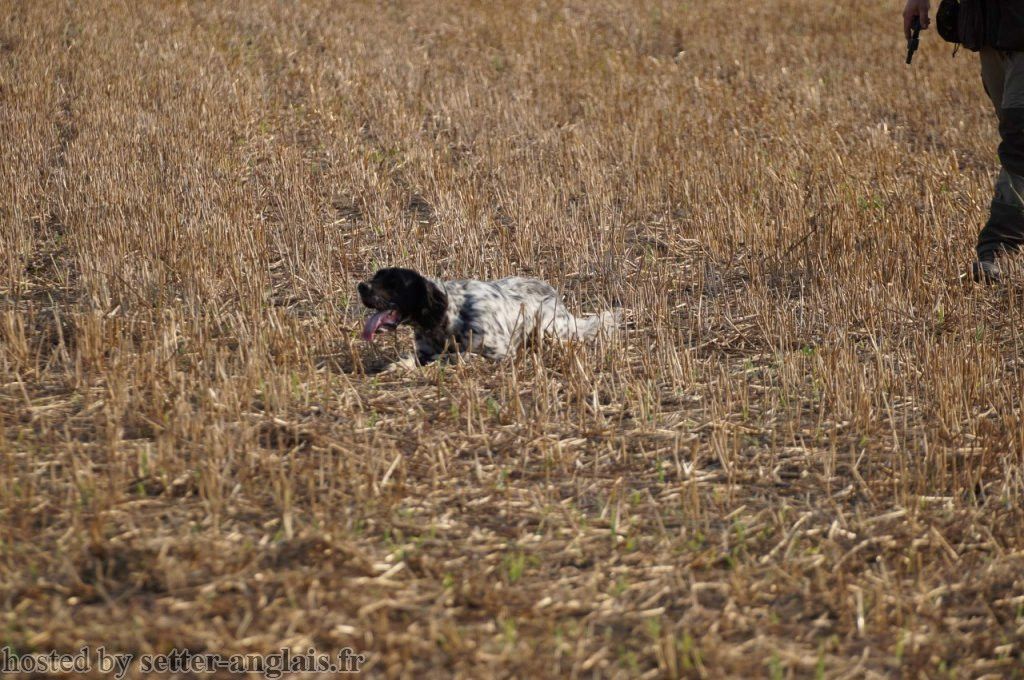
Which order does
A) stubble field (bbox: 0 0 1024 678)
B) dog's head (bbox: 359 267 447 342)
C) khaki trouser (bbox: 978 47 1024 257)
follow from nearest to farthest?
stubble field (bbox: 0 0 1024 678)
dog's head (bbox: 359 267 447 342)
khaki trouser (bbox: 978 47 1024 257)

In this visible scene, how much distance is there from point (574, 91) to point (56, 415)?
7578mm

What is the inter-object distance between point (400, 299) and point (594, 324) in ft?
3.67

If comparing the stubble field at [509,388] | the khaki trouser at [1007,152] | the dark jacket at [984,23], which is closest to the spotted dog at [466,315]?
the stubble field at [509,388]

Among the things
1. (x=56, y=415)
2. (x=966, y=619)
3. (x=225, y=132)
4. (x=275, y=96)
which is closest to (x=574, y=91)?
(x=275, y=96)

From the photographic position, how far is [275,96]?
34.5 feet

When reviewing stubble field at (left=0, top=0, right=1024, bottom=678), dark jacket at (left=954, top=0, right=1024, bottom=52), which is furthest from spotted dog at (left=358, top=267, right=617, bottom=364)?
dark jacket at (left=954, top=0, right=1024, bottom=52)

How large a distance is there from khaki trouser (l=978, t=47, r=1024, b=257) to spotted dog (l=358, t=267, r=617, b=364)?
8.16 ft

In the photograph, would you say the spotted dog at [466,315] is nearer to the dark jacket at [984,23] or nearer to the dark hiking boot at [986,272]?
the dark hiking boot at [986,272]

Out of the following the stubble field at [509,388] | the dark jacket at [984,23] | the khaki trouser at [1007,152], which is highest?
the dark jacket at [984,23]

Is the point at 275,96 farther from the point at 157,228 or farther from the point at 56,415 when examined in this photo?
the point at 56,415

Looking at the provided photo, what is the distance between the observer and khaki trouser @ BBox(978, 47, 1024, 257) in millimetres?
6324

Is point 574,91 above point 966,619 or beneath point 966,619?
above

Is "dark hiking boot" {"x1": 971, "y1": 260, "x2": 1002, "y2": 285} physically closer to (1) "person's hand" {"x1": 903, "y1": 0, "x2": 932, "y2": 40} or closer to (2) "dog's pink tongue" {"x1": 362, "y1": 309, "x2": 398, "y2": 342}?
(1) "person's hand" {"x1": 903, "y1": 0, "x2": 932, "y2": 40}

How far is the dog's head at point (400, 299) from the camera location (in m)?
5.38
